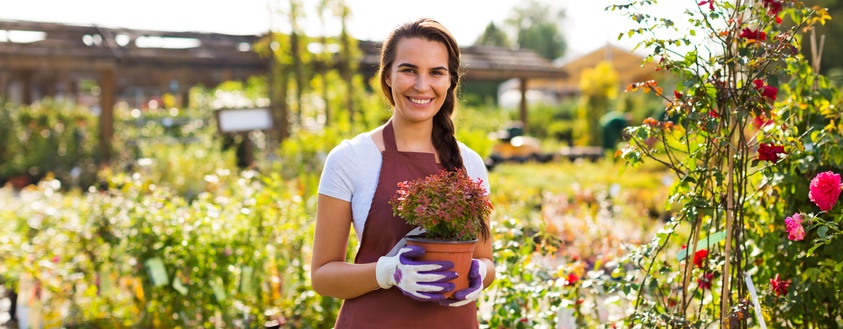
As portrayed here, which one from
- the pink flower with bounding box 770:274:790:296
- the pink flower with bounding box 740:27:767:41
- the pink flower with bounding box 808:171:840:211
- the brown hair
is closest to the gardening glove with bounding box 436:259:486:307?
the brown hair

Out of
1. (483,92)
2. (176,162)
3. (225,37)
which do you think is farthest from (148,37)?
(483,92)

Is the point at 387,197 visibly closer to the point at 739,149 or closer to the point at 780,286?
the point at 739,149

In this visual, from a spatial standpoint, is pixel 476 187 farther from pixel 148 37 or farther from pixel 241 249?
pixel 148 37

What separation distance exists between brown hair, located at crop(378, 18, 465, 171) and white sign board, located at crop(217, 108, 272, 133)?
845 centimetres

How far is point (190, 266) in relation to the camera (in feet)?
11.3

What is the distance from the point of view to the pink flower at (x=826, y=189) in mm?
1887

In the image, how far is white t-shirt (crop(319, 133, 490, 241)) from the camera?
175 centimetres

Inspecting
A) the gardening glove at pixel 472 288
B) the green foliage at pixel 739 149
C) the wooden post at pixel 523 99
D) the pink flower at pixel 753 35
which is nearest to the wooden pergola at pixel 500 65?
the wooden post at pixel 523 99

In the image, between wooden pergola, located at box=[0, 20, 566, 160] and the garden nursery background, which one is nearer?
the garden nursery background

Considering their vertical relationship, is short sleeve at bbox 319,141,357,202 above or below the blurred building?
below

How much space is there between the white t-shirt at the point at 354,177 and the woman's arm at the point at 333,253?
0.06ft

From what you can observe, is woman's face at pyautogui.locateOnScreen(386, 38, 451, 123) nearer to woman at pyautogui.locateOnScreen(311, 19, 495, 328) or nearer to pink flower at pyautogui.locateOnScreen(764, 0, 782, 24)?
woman at pyautogui.locateOnScreen(311, 19, 495, 328)

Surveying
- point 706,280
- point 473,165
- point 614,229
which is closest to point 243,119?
point 614,229

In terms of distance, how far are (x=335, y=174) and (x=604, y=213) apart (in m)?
5.04
